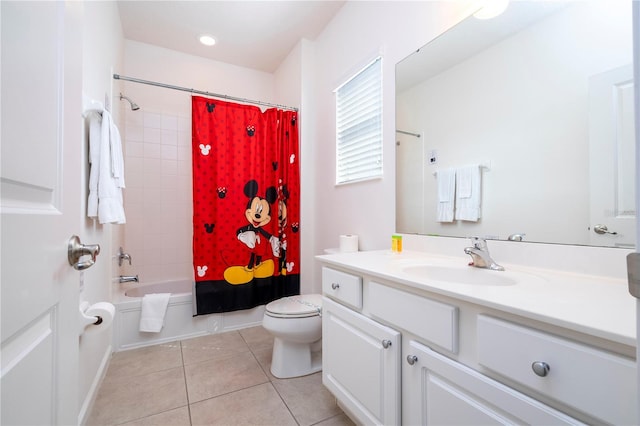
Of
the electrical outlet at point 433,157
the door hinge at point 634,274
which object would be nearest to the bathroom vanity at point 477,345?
the door hinge at point 634,274

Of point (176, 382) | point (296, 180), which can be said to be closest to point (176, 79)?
point (296, 180)

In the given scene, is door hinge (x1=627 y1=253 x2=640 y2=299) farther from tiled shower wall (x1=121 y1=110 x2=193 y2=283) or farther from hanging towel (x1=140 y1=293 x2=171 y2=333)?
tiled shower wall (x1=121 y1=110 x2=193 y2=283)

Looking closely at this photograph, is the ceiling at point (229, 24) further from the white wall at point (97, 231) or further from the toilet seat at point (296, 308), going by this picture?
the toilet seat at point (296, 308)

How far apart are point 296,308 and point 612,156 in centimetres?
161

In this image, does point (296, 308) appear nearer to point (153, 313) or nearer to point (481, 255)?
point (481, 255)

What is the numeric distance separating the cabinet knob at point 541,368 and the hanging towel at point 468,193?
79cm

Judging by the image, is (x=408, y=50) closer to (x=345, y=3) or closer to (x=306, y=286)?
(x=345, y=3)

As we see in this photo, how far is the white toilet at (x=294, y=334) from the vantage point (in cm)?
165

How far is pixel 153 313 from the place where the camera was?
2.14m

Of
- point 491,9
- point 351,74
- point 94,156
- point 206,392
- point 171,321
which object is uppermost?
point 351,74

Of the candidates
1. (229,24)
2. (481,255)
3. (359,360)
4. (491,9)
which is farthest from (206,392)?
(229,24)

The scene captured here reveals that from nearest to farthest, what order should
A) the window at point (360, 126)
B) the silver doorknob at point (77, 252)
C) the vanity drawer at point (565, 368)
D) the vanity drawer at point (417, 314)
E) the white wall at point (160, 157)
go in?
1. the vanity drawer at point (565, 368)
2. the silver doorknob at point (77, 252)
3. the vanity drawer at point (417, 314)
4. the window at point (360, 126)
5. the white wall at point (160, 157)

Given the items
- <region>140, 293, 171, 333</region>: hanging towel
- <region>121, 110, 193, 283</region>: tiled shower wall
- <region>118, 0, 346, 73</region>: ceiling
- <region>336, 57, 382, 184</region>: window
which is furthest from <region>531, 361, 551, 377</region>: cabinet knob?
<region>121, 110, 193, 283</region>: tiled shower wall

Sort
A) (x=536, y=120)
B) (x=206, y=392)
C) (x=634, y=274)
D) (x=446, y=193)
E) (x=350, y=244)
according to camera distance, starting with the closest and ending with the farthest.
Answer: (x=634, y=274) → (x=536, y=120) → (x=446, y=193) → (x=206, y=392) → (x=350, y=244)
